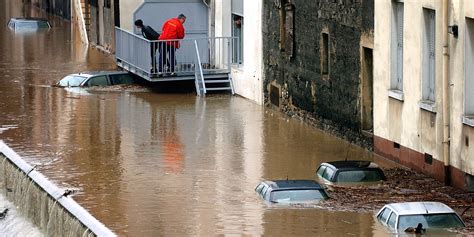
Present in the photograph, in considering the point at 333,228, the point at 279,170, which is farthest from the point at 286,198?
the point at 279,170

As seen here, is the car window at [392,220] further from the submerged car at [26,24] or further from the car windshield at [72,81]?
Answer: the submerged car at [26,24]

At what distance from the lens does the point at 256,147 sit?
31578mm

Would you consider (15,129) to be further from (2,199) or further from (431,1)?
(431,1)

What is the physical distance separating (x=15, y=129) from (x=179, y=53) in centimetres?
860

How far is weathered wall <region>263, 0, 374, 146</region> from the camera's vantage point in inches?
1239

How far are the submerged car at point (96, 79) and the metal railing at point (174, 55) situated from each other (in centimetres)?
39

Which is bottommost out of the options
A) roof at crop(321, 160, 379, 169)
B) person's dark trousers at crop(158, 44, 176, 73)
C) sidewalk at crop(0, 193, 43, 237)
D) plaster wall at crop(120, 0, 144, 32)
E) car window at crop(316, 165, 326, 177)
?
sidewalk at crop(0, 193, 43, 237)

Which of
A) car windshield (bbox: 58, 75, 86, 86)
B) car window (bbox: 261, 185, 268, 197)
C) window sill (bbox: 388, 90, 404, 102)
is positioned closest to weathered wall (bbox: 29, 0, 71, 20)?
car windshield (bbox: 58, 75, 86, 86)

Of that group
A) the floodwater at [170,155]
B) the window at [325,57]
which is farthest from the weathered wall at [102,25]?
the window at [325,57]

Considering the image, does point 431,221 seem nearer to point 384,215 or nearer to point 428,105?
point 384,215

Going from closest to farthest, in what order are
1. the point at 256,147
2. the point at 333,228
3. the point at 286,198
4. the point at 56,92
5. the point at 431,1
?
1. the point at 333,228
2. the point at 286,198
3. the point at 431,1
4. the point at 256,147
5. the point at 56,92

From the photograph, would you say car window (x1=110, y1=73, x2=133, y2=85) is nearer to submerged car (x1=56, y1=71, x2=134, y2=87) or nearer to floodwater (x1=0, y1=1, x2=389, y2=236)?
submerged car (x1=56, y1=71, x2=134, y2=87)

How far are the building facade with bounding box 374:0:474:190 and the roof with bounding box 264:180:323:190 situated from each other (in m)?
2.78

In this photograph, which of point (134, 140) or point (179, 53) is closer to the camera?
point (134, 140)
